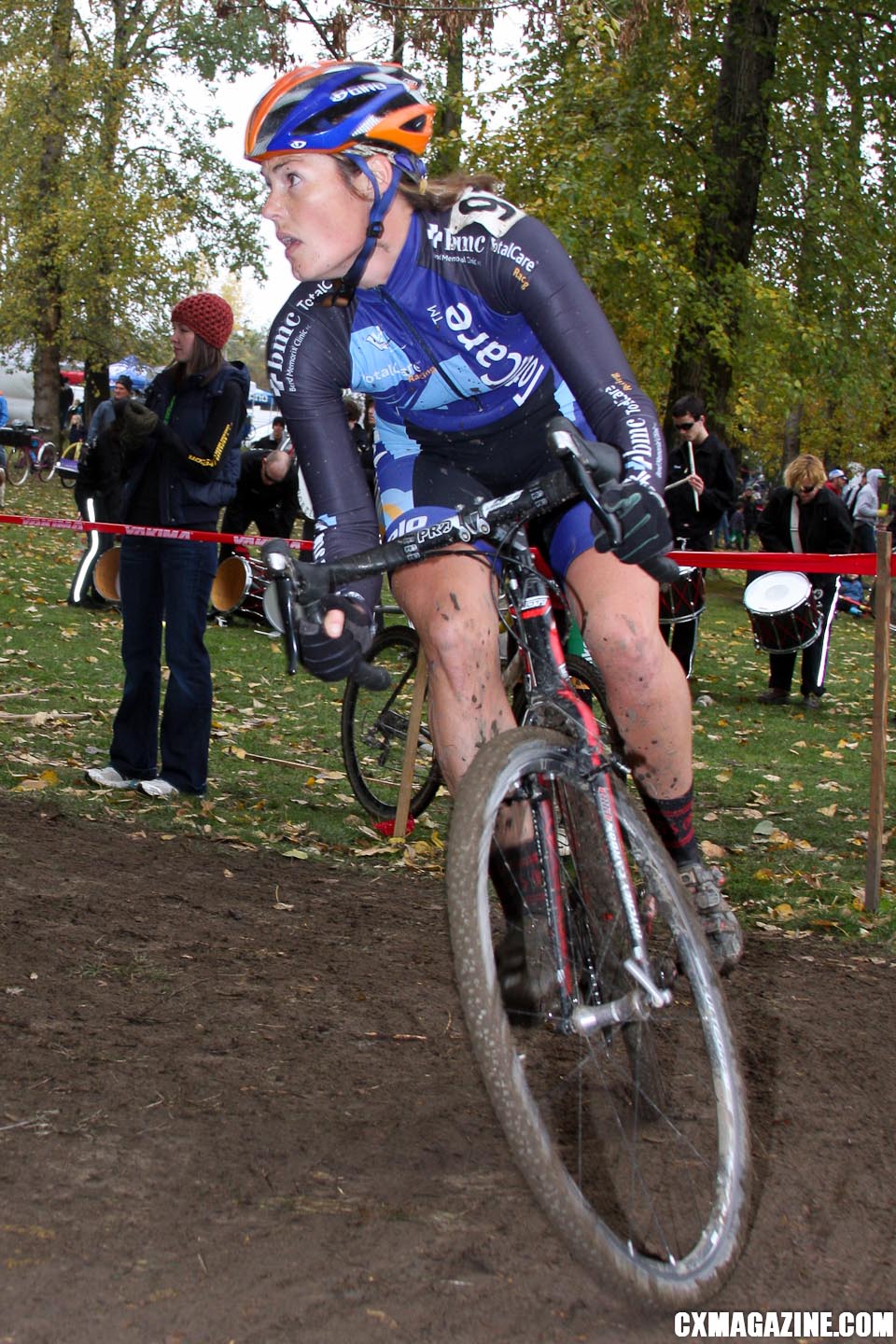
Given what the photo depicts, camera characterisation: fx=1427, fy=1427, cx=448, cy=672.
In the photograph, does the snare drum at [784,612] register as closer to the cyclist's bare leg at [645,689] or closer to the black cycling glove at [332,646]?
the cyclist's bare leg at [645,689]

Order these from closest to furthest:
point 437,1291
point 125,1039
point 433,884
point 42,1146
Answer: point 437,1291
point 42,1146
point 125,1039
point 433,884

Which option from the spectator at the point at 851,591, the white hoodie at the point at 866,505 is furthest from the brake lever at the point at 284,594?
the white hoodie at the point at 866,505

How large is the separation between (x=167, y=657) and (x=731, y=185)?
645 inches

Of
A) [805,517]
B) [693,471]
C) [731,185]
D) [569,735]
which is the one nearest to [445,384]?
[569,735]

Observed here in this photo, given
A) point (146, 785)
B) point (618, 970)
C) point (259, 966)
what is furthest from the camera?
point (146, 785)

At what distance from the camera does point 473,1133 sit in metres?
3.26

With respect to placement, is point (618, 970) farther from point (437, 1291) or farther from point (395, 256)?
point (395, 256)

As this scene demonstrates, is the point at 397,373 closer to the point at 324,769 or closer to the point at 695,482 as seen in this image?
the point at 324,769

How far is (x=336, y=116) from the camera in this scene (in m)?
3.21

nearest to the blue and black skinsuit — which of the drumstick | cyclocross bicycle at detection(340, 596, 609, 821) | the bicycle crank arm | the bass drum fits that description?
the bicycle crank arm

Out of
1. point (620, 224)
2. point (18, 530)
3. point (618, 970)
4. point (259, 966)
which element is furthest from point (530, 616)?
point (18, 530)

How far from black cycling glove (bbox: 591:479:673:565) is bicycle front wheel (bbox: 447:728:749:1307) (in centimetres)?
39

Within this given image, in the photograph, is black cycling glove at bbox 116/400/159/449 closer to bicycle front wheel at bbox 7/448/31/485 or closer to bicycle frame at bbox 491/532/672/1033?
bicycle frame at bbox 491/532/672/1033

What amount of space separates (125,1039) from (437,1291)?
1.42m
